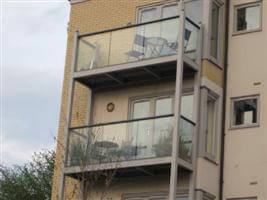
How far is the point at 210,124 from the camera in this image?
2347 centimetres

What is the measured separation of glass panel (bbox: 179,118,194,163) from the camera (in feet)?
72.7

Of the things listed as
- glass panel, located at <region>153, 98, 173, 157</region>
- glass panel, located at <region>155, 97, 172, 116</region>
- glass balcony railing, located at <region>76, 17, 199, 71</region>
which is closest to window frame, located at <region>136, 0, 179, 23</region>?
glass balcony railing, located at <region>76, 17, 199, 71</region>

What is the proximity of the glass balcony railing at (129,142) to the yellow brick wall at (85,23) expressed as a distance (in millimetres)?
1409

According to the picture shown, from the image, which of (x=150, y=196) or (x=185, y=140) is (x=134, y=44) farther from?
(x=150, y=196)

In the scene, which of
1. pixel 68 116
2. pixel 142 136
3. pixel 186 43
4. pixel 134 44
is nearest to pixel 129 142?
pixel 142 136

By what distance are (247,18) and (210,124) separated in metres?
3.35

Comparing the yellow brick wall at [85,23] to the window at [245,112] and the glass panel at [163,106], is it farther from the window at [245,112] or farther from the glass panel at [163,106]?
the window at [245,112]

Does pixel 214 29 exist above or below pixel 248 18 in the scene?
below

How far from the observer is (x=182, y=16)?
22.9m

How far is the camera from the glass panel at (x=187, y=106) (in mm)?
23078

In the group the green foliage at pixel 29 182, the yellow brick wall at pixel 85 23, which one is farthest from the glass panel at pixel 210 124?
the green foliage at pixel 29 182

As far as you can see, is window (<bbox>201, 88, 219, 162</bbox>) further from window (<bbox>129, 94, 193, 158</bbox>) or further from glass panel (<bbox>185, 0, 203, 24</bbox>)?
glass panel (<bbox>185, 0, 203, 24</bbox>)

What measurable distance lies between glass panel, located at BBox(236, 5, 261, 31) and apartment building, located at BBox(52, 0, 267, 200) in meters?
0.03

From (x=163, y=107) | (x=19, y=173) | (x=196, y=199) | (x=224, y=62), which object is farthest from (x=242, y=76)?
(x=19, y=173)
